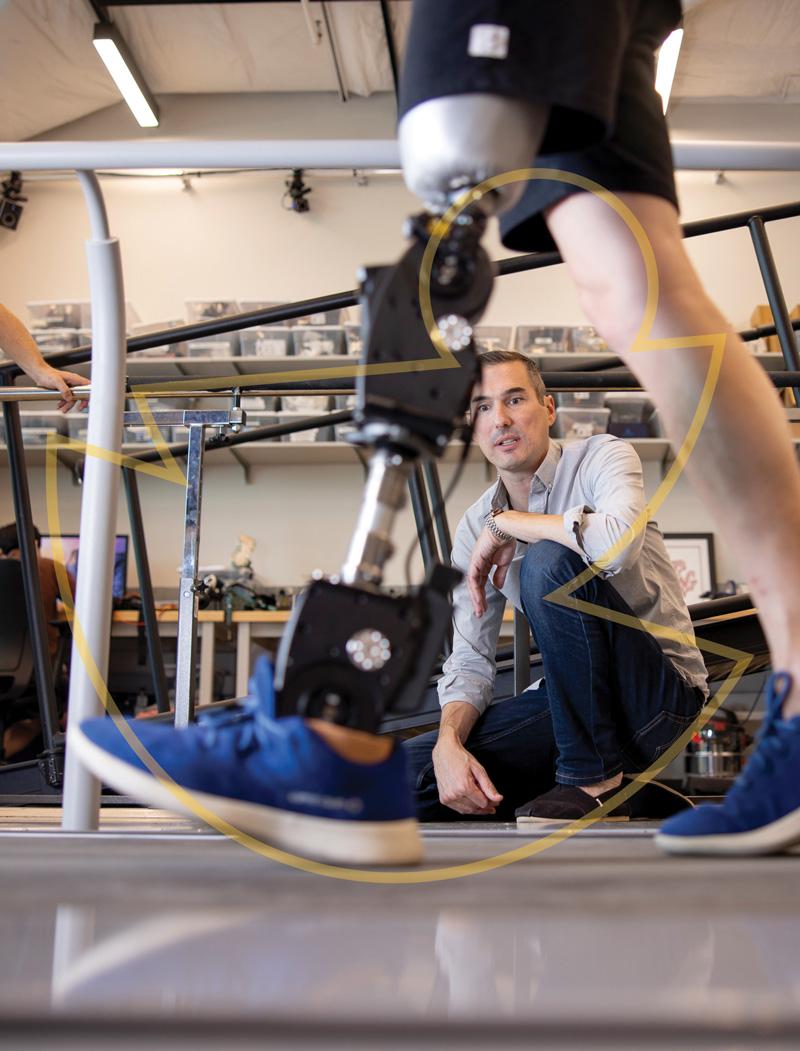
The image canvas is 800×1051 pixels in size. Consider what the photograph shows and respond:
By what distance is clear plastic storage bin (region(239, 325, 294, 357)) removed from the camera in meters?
4.48

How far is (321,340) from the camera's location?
444 cm

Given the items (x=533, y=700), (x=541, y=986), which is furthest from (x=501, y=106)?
(x=533, y=700)

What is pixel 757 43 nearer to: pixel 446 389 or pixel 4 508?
pixel 4 508

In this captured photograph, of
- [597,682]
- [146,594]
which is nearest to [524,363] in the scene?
[597,682]

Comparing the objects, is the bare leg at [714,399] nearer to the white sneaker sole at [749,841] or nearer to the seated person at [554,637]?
the white sneaker sole at [749,841]

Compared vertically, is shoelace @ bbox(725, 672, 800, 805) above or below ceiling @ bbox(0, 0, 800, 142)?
below

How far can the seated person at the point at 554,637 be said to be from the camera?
1414 mm

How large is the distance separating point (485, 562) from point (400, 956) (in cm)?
114

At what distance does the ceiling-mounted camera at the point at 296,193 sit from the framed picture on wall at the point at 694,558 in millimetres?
2395

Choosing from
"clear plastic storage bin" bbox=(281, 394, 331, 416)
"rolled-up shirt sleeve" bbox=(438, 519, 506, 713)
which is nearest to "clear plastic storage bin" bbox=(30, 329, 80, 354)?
"clear plastic storage bin" bbox=(281, 394, 331, 416)

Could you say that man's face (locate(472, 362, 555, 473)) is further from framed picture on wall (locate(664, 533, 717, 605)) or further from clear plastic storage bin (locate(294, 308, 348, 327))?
framed picture on wall (locate(664, 533, 717, 605))

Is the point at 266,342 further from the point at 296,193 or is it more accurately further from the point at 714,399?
the point at 714,399

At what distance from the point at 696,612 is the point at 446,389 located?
1.38 meters

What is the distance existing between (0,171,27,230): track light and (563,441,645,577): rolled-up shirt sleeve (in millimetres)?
4406
